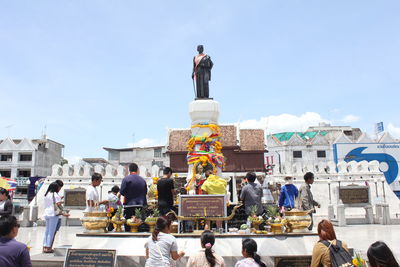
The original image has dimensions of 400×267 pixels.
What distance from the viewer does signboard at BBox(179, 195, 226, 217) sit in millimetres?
7070

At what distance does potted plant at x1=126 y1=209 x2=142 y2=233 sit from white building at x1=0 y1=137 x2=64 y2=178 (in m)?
34.3

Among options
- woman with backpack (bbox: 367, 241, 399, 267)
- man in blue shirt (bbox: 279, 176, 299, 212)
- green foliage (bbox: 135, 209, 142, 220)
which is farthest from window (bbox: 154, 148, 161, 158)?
woman with backpack (bbox: 367, 241, 399, 267)

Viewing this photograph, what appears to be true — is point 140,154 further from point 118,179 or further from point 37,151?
point 118,179

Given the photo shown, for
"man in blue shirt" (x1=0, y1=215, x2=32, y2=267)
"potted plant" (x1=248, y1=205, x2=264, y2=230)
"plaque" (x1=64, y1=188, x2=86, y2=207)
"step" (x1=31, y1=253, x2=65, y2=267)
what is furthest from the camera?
"plaque" (x1=64, y1=188, x2=86, y2=207)

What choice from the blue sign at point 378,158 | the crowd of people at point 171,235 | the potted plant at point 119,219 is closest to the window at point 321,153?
the blue sign at point 378,158

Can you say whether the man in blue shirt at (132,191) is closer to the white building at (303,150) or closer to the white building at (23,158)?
the white building at (303,150)

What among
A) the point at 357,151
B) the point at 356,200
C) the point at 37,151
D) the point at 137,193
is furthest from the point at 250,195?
the point at 37,151

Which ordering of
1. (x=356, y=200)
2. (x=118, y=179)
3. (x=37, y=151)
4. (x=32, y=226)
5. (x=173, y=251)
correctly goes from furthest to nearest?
(x=37, y=151) < (x=118, y=179) < (x=356, y=200) < (x=32, y=226) < (x=173, y=251)

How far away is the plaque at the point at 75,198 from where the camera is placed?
69.1 ft

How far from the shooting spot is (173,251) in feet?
13.4

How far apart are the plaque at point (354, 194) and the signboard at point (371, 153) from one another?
1564cm

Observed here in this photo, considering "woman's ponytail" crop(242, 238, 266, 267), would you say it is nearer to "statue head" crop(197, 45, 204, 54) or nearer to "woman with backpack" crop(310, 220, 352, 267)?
"woman with backpack" crop(310, 220, 352, 267)

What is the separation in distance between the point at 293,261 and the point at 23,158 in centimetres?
3872

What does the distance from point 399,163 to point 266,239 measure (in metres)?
34.5
